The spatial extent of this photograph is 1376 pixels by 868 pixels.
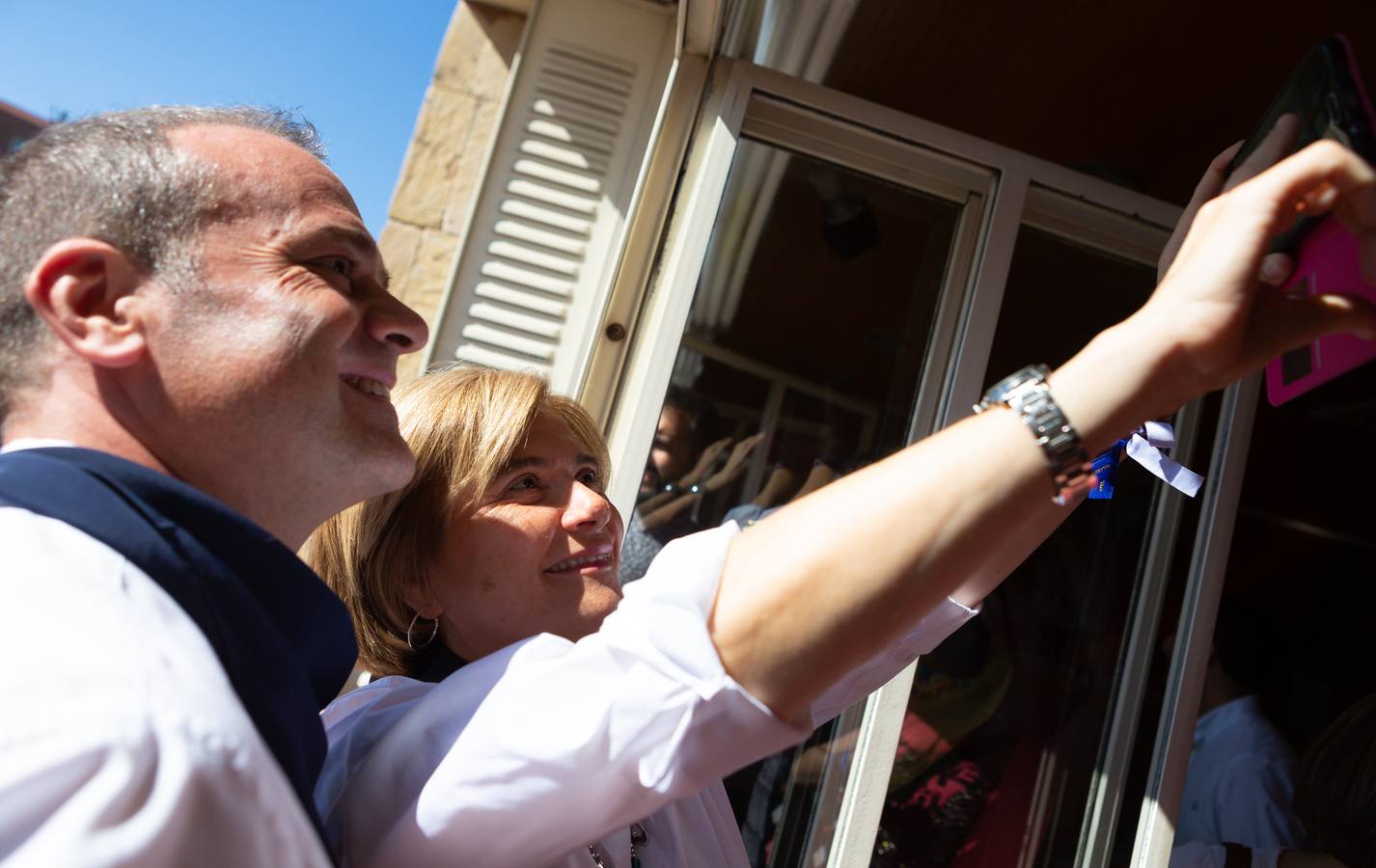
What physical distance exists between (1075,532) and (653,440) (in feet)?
4.41

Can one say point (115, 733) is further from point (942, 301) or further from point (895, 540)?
point (942, 301)

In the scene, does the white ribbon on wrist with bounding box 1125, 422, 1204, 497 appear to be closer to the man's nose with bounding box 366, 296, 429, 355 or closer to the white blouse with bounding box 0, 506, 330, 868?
the man's nose with bounding box 366, 296, 429, 355

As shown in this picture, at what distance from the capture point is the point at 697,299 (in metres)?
2.34

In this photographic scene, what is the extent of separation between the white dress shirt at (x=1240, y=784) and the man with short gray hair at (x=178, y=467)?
276 cm

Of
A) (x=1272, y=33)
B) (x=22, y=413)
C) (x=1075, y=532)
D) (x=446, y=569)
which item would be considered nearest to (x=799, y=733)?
(x=446, y=569)

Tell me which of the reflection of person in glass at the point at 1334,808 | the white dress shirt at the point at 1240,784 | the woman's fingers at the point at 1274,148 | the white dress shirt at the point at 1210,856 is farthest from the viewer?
the white dress shirt at the point at 1240,784

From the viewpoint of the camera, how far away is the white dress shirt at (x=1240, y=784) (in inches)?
109

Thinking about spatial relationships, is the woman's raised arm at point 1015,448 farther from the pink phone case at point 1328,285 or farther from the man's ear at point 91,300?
the man's ear at point 91,300

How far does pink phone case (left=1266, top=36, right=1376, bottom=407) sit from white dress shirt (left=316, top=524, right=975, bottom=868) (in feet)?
1.79

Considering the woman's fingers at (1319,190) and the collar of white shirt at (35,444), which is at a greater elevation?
the woman's fingers at (1319,190)

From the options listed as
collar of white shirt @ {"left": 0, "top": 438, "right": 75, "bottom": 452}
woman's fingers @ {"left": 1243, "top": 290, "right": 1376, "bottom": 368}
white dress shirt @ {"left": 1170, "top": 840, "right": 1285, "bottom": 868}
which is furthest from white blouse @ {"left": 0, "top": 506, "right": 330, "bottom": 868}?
white dress shirt @ {"left": 1170, "top": 840, "right": 1285, "bottom": 868}

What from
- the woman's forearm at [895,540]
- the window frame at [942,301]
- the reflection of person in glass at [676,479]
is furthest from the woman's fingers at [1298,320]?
the reflection of person in glass at [676,479]

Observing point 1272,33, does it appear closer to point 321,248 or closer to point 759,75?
point 759,75

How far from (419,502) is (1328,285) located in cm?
109
